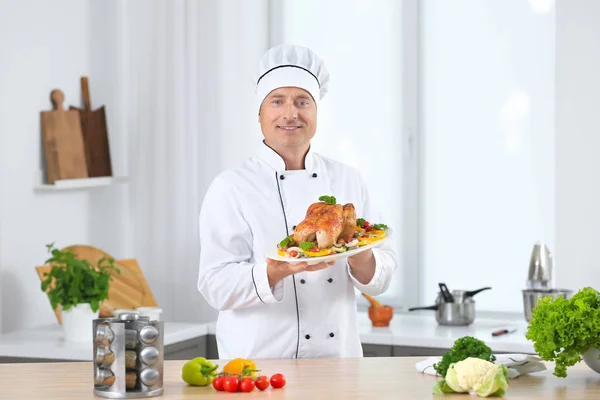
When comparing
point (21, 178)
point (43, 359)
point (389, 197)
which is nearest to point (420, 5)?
point (389, 197)

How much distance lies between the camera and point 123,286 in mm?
4328

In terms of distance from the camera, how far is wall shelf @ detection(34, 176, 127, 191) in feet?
13.6

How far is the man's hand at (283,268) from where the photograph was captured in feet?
7.75

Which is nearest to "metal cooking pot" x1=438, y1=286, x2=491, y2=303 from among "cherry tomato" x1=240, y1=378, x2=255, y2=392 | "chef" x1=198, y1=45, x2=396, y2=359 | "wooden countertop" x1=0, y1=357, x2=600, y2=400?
"chef" x1=198, y1=45, x2=396, y2=359

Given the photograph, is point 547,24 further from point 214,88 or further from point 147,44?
point 147,44

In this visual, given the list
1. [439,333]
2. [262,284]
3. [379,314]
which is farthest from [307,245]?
[379,314]

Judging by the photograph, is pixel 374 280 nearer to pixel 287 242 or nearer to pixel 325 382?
pixel 287 242

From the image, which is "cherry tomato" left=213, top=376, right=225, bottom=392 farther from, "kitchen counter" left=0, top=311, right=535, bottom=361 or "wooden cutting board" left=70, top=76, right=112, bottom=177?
"wooden cutting board" left=70, top=76, right=112, bottom=177

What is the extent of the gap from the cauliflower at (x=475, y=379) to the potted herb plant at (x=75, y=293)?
81.9 inches

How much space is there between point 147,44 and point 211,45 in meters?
0.35

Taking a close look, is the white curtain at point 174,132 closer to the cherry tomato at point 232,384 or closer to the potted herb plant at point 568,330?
the cherry tomato at point 232,384

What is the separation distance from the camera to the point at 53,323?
167 inches

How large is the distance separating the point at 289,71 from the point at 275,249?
1.89 feet

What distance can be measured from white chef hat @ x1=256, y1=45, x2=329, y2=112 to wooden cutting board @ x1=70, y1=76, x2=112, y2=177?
1841mm
